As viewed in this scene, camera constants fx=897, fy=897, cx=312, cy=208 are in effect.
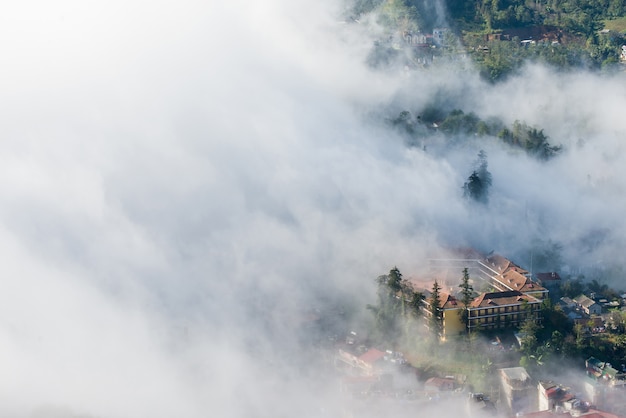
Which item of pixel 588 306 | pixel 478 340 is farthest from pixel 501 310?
pixel 588 306

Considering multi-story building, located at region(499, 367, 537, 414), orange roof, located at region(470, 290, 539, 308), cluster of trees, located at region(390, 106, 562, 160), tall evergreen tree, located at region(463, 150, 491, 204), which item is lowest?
multi-story building, located at region(499, 367, 537, 414)

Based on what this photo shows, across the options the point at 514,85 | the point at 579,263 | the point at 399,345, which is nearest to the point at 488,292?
the point at 399,345

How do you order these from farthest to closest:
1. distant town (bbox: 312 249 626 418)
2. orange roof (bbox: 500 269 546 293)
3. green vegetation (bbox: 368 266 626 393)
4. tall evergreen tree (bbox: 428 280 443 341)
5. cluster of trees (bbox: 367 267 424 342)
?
orange roof (bbox: 500 269 546 293) → cluster of trees (bbox: 367 267 424 342) → tall evergreen tree (bbox: 428 280 443 341) → green vegetation (bbox: 368 266 626 393) → distant town (bbox: 312 249 626 418)

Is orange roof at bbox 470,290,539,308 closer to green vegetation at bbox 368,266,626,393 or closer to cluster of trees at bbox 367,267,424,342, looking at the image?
green vegetation at bbox 368,266,626,393

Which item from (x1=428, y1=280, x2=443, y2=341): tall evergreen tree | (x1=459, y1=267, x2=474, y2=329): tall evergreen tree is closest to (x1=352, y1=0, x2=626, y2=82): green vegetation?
(x1=459, y1=267, x2=474, y2=329): tall evergreen tree

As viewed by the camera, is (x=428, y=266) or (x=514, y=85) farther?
(x=514, y=85)

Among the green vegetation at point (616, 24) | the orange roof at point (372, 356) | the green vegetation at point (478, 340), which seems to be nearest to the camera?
the green vegetation at point (478, 340)

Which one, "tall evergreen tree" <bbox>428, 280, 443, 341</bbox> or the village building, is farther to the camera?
the village building

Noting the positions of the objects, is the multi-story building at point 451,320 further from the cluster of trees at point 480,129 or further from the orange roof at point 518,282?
the cluster of trees at point 480,129

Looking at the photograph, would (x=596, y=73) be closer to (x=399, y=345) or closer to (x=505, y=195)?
(x=505, y=195)

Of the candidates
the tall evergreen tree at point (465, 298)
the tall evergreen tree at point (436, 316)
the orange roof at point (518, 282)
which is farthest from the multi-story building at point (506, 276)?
the tall evergreen tree at point (436, 316)

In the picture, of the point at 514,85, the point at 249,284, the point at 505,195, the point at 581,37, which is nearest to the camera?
the point at 249,284
